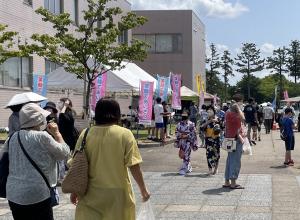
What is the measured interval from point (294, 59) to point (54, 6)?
235 feet

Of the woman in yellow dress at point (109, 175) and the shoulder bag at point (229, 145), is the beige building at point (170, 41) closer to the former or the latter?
the shoulder bag at point (229, 145)

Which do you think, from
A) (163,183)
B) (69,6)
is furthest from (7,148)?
(69,6)

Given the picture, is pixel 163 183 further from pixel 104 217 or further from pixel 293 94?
pixel 293 94

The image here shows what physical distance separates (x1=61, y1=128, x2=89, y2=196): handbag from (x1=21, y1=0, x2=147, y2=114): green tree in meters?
14.1

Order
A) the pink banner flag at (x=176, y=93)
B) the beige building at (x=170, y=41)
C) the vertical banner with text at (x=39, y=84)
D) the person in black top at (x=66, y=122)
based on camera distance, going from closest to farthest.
→ the person in black top at (x=66, y=122)
the vertical banner with text at (x=39, y=84)
the pink banner flag at (x=176, y=93)
the beige building at (x=170, y=41)

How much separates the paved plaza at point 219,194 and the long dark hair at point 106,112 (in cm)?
359

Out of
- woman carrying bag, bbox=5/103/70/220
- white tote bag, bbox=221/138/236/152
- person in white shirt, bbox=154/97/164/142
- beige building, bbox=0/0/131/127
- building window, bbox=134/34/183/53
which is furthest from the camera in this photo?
building window, bbox=134/34/183/53

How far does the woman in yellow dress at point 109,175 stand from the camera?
4477 millimetres

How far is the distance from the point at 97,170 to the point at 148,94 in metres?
16.2

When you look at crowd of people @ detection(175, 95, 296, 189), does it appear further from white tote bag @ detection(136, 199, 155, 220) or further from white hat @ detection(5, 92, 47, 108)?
white tote bag @ detection(136, 199, 155, 220)

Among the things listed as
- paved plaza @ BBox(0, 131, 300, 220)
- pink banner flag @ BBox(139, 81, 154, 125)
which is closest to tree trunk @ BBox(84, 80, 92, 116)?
pink banner flag @ BBox(139, 81, 154, 125)

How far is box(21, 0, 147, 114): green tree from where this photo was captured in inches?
728

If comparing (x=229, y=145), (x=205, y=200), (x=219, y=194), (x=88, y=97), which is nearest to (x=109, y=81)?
(x=88, y=97)

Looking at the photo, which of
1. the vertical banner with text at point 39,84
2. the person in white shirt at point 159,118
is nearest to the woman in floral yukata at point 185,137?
the vertical banner with text at point 39,84
